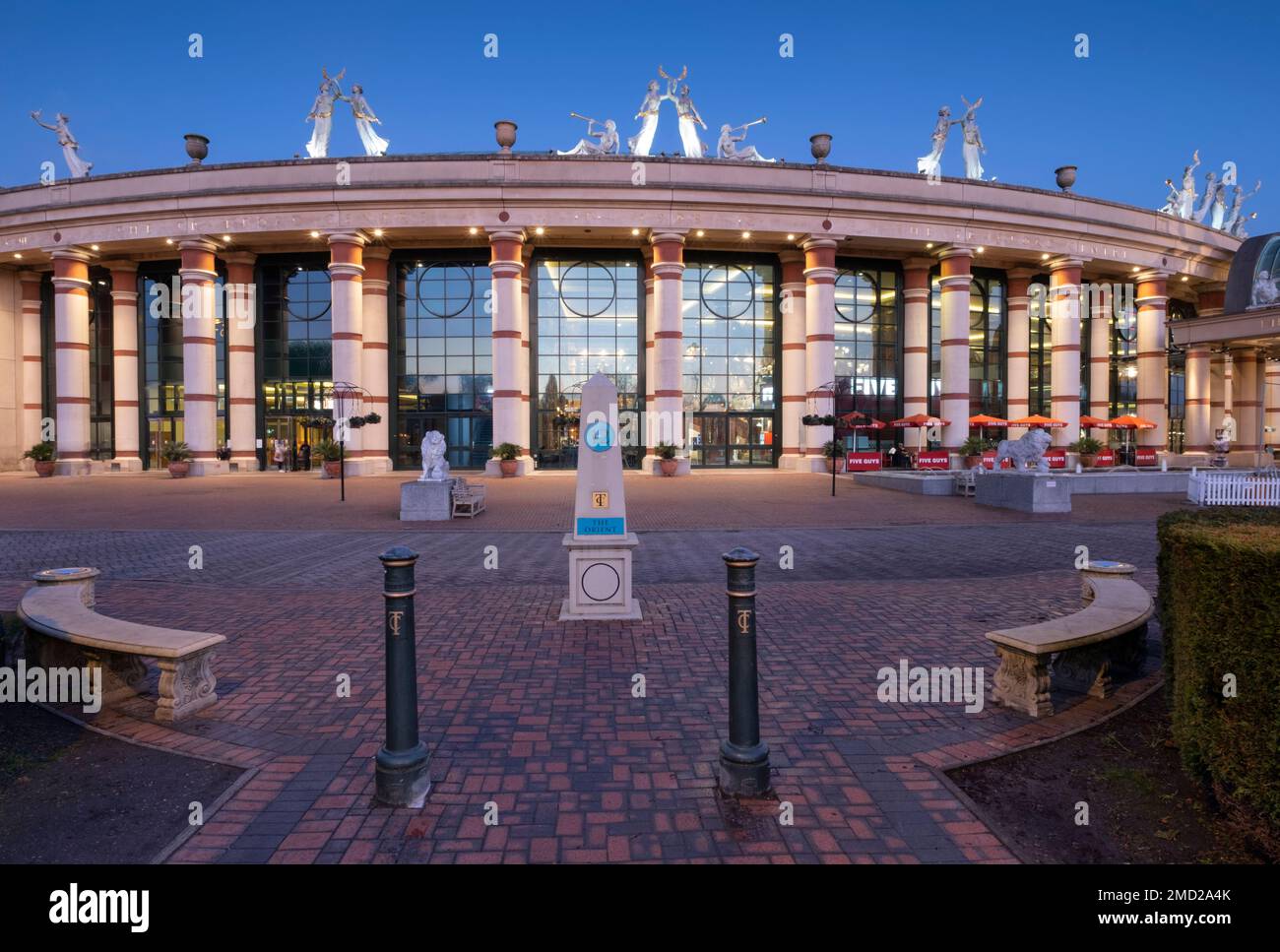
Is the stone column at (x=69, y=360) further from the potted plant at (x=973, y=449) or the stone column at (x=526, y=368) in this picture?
the potted plant at (x=973, y=449)

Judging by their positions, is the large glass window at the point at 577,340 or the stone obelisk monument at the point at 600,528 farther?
the large glass window at the point at 577,340

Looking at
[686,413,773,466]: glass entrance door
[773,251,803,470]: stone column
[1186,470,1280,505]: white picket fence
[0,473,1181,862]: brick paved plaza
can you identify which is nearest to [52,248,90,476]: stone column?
[0,473,1181,862]: brick paved plaza

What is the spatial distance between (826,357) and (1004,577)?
24.3 metres

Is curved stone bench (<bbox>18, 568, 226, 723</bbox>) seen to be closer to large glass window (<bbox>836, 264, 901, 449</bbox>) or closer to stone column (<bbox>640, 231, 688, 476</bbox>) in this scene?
stone column (<bbox>640, 231, 688, 476</bbox>)

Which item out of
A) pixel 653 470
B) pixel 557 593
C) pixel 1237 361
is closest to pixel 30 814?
pixel 557 593

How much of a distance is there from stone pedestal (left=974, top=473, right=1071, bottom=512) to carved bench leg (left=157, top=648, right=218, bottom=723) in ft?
62.0

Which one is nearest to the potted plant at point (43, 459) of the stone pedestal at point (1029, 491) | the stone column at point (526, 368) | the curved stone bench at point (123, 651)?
the stone column at point (526, 368)

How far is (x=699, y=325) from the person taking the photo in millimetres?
35281

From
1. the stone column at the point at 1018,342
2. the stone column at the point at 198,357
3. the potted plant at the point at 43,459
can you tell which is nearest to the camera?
the stone column at the point at 198,357

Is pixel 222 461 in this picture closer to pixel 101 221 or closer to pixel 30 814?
pixel 101 221

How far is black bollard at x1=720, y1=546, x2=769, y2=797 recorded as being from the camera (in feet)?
11.4

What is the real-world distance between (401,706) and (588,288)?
33.4 m

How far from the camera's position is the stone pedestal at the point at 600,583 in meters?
6.99

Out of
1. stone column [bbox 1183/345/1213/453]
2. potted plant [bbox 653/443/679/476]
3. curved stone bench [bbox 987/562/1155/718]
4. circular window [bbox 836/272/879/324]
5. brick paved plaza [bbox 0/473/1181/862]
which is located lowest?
brick paved plaza [bbox 0/473/1181/862]
